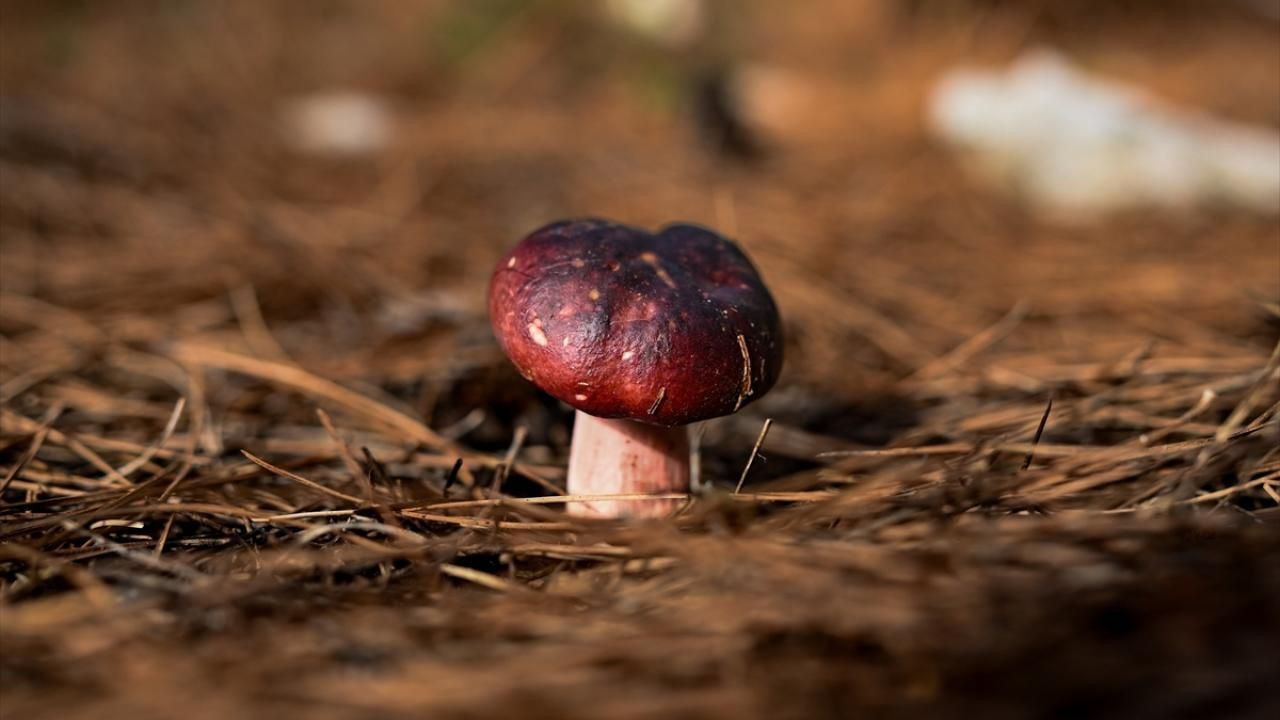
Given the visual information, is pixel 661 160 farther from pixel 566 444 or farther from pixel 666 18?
pixel 566 444

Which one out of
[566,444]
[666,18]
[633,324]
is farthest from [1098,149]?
[633,324]

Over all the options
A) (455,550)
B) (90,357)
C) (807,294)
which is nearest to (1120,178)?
(807,294)

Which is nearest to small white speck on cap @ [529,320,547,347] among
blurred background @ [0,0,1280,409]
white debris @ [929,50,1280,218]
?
blurred background @ [0,0,1280,409]

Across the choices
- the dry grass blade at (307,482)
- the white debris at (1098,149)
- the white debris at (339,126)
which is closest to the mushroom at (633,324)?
the dry grass blade at (307,482)

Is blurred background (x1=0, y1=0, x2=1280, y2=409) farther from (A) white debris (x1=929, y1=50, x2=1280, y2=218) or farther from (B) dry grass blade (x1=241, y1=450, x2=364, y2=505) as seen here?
(B) dry grass blade (x1=241, y1=450, x2=364, y2=505)

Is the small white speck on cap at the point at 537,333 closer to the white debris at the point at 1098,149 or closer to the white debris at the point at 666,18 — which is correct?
the white debris at the point at 1098,149

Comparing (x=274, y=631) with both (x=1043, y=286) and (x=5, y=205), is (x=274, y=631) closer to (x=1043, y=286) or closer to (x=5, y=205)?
(x=1043, y=286)
